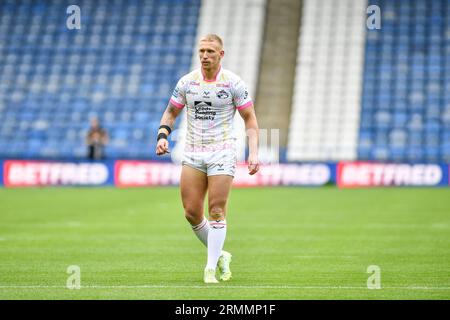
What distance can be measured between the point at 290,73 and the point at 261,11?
316 centimetres

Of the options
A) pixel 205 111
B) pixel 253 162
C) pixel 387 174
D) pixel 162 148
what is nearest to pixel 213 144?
pixel 205 111

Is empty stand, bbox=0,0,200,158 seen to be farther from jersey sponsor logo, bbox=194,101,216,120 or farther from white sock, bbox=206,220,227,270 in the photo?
white sock, bbox=206,220,227,270

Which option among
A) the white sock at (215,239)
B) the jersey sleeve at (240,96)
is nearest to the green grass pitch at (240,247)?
the white sock at (215,239)

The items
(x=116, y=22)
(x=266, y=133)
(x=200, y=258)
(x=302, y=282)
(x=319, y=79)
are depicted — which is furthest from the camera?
(x=116, y=22)

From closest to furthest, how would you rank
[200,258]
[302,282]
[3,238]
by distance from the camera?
1. [302,282]
2. [200,258]
3. [3,238]

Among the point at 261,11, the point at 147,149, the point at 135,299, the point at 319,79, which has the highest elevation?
the point at 261,11

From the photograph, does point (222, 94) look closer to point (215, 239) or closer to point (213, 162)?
point (213, 162)

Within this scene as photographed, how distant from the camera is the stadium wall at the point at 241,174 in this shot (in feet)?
103

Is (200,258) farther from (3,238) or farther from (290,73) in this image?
(290,73)

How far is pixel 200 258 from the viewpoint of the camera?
12.6 metres

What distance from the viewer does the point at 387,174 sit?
3158 cm

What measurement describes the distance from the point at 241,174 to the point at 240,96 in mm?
21156

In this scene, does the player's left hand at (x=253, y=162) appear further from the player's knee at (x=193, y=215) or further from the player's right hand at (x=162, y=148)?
the player's right hand at (x=162, y=148)

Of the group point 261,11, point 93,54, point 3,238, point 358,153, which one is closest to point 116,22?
point 93,54
